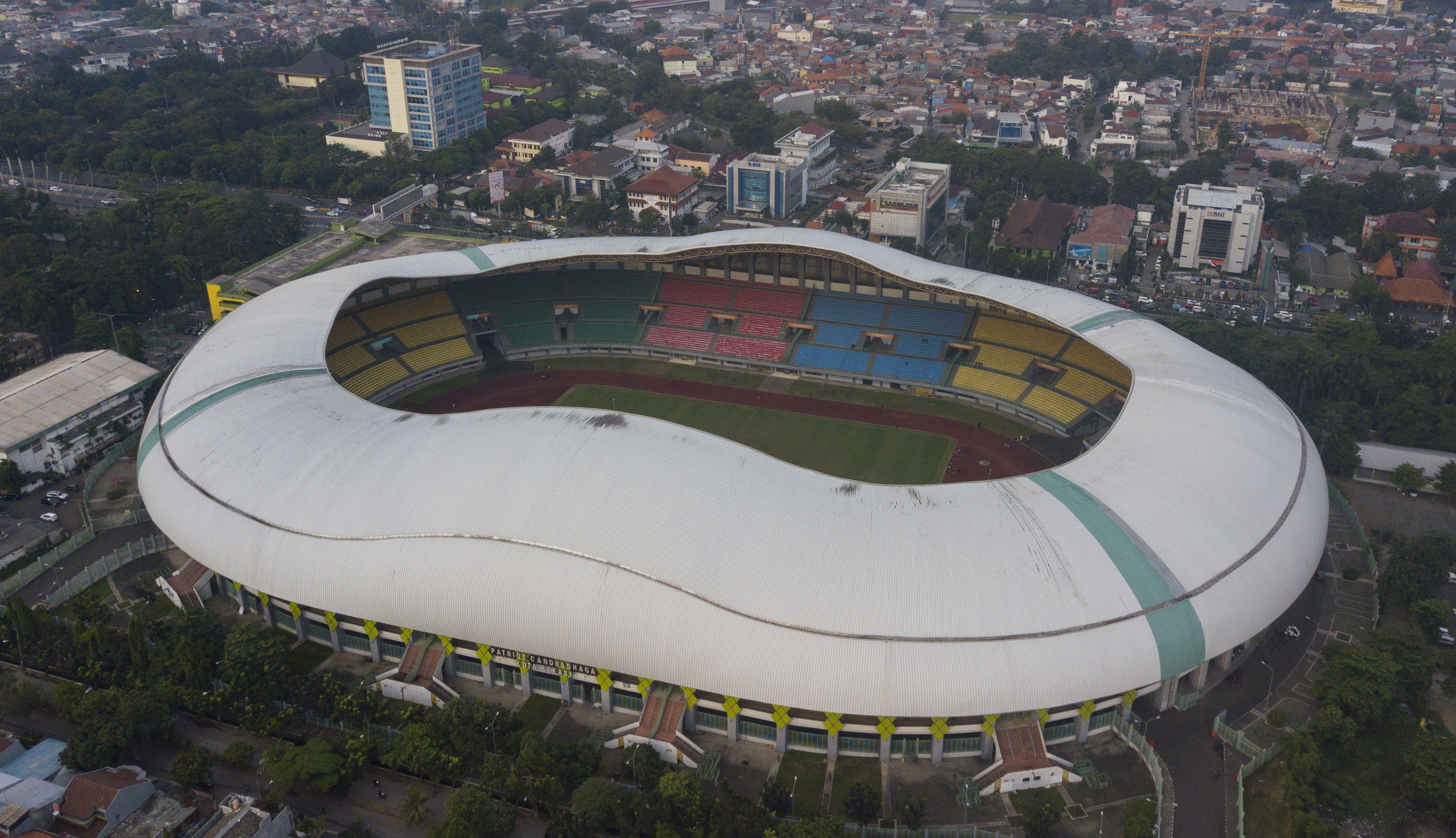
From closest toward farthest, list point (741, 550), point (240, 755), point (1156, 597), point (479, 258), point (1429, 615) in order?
point (240, 755) → point (1156, 597) → point (741, 550) → point (1429, 615) → point (479, 258)

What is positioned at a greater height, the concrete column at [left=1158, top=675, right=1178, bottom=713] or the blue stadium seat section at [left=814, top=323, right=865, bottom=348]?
the blue stadium seat section at [left=814, top=323, right=865, bottom=348]

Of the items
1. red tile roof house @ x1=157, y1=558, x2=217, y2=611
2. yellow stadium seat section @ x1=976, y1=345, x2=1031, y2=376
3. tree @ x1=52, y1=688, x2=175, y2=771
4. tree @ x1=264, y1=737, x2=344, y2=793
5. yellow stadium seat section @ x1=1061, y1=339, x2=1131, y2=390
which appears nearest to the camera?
tree @ x1=264, y1=737, x2=344, y2=793

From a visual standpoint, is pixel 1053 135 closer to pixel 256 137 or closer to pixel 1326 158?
pixel 1326 158

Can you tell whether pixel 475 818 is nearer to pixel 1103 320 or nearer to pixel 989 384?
pixel 1103 320

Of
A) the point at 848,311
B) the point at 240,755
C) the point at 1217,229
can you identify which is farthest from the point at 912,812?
the point at 1217,229

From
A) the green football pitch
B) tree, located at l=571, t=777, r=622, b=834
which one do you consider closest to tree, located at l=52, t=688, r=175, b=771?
tree, located at l=571, t=777, r=622, b=834

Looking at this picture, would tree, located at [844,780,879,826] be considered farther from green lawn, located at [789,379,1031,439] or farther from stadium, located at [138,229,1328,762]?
green lawn, located at [789,379,1031,439]

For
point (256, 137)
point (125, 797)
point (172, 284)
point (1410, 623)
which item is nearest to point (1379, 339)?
point (1410, 623)
